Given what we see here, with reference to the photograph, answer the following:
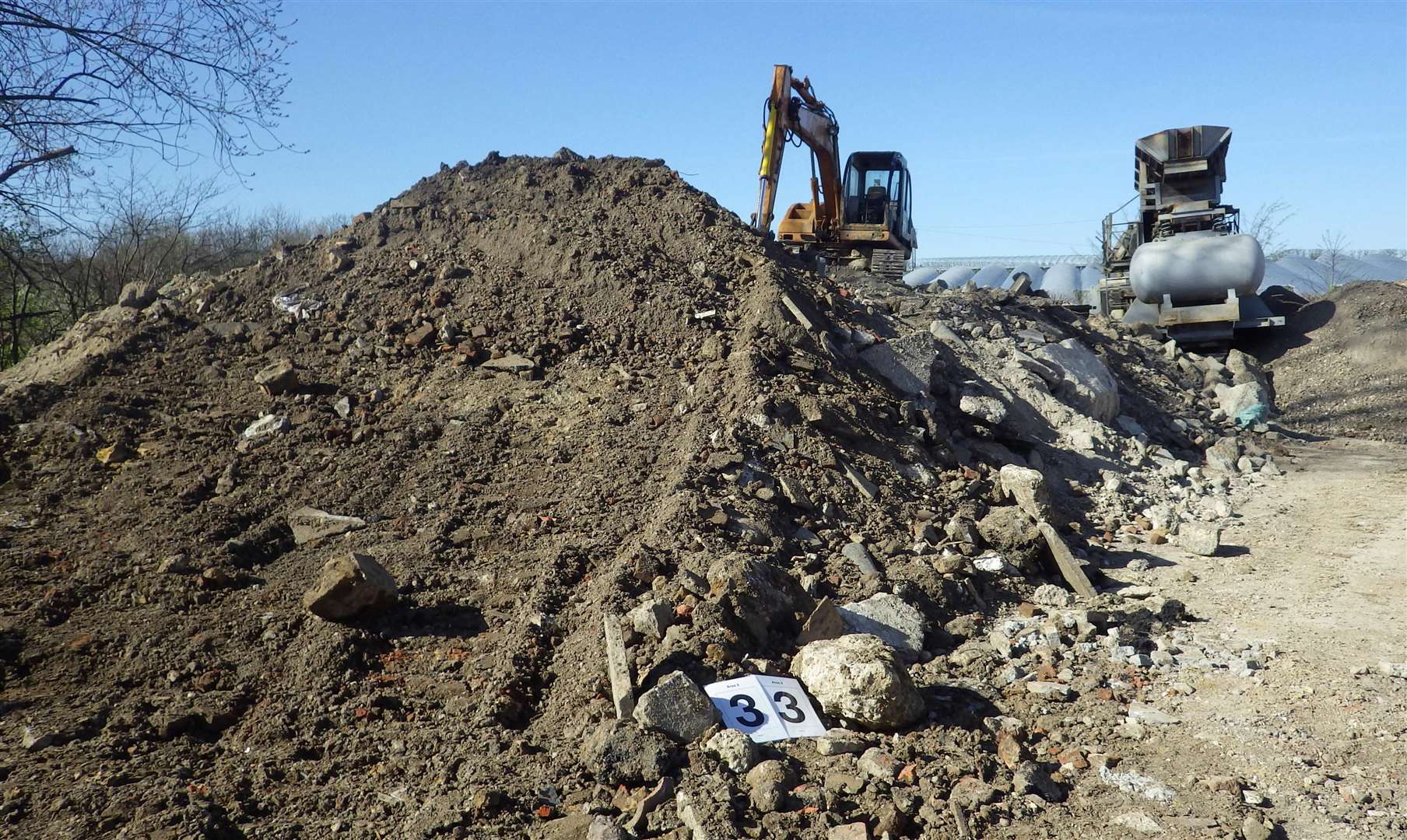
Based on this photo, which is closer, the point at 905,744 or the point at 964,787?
the point at 964,787

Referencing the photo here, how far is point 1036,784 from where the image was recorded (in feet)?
10.7

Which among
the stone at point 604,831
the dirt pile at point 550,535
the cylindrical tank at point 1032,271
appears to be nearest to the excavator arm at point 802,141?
the dirt pile at point 550,535

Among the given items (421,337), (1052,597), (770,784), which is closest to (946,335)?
(1052,597)

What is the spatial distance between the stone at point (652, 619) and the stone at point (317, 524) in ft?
6.24

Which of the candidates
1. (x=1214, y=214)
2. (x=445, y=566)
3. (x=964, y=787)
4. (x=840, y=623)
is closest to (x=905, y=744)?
(x=964, y=787)

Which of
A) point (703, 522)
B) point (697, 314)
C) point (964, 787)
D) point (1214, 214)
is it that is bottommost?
point (964, 787)

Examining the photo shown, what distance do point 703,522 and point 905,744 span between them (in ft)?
5.61

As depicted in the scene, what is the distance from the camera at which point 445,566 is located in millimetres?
4711

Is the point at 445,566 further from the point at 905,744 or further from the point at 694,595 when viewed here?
the point at 905,744

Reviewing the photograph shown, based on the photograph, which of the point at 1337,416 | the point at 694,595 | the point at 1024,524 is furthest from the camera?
the point at 1337,416

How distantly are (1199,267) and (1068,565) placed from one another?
9.50 m

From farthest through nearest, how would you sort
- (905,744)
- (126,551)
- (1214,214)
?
(1214,214) < (126,551) < (905,744)

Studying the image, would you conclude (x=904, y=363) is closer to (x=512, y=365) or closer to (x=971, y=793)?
(x=512, y=365)

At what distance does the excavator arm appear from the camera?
11031 mm
